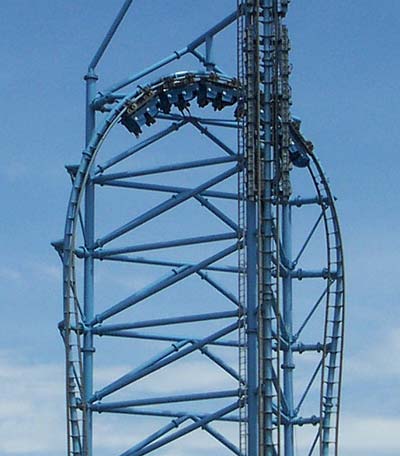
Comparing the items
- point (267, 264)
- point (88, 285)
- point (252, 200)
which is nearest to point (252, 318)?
point (267, 264)

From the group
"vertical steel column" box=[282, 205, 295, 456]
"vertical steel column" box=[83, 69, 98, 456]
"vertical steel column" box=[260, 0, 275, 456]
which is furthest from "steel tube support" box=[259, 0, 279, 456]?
"vertical steel column" box=[83, 69, 98, 456]

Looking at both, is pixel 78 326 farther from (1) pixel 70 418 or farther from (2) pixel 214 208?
(2) pixel 214 208

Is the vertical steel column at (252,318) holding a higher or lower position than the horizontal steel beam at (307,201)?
lower

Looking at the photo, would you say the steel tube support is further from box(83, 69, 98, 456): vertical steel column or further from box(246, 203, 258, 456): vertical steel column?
box(83, 69, 98, 456): vertical steel column

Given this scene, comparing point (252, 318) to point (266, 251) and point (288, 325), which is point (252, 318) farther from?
point (288, 325)

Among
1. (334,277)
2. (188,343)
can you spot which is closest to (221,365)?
(188,343)

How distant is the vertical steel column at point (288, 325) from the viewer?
4191cm

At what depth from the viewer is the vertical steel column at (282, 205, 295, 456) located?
4191 cm

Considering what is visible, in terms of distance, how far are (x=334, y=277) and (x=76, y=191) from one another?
7.70m

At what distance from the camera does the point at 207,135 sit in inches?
1667

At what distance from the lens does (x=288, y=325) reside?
4259 centimetres

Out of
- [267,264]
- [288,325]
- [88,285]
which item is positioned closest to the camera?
[267,264]

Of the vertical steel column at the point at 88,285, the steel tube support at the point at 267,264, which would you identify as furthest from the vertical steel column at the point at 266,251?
the vertical steel column at the point at 88,285

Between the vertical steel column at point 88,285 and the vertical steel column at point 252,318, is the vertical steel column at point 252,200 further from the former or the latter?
the vertical steel column at point 88,285
